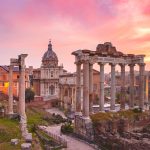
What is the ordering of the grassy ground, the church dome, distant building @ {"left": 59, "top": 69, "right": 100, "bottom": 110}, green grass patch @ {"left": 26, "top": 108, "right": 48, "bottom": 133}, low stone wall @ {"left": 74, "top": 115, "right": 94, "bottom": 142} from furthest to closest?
the church dome < distant building @ {"left": 59, "top": 69, "right": 100, "bottom": 110} < green grass patch @ {"left": 26, "top": 108, "right": 48, "bottom": 133} < low stone wall @ {"left": 74, "top": 115, "right": 94, "bottom": 142} < the grassy ground

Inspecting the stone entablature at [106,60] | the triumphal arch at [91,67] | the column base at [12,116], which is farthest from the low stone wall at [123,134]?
the column base at [12,116]

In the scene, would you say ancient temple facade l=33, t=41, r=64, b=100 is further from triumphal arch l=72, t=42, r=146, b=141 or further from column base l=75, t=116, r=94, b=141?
column base l=75, t=116, r=94, b=141

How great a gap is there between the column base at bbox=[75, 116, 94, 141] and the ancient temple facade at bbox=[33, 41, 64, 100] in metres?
46.7

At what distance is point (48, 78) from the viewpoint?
81688mm

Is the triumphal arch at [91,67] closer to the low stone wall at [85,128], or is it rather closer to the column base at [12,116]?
the low stone wall at [85,128]

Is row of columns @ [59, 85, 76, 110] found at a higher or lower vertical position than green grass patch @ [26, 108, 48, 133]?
higher

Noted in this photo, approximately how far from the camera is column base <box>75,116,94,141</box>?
106ft

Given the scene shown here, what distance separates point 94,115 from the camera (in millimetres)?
34781

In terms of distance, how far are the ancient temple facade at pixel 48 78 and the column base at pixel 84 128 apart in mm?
46657

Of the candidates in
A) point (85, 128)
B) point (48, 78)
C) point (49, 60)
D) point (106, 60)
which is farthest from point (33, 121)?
point (49, 60)

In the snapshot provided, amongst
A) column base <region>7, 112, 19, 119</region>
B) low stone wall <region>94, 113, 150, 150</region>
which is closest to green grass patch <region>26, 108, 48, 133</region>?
column base <region>7, 112, 19, 119</region>

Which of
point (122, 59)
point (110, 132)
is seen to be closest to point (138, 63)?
point (122, 59)

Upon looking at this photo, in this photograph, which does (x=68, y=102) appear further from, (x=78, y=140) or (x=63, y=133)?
(x=78, y=140)

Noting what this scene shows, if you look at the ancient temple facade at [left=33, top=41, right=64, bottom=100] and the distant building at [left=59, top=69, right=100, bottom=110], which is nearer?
the distant building at [left=59, top=69, right=100, bottom=110]
